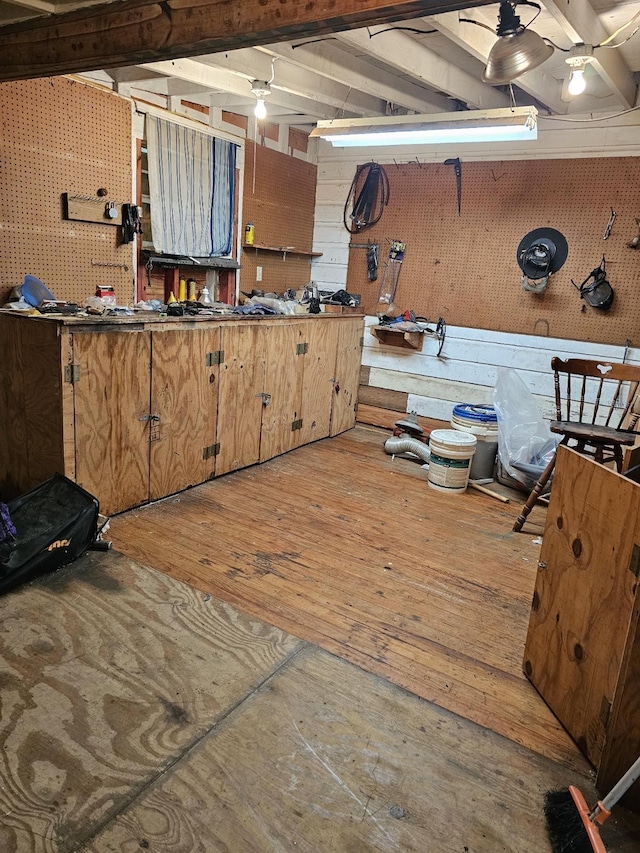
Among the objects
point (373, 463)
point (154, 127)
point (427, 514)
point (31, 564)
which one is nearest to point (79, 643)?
point (31, 564)

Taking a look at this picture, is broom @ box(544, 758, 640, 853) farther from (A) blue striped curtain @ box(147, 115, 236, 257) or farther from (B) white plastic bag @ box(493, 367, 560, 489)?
(A) blue striped curtain @ box(147, 115, 236, 257)

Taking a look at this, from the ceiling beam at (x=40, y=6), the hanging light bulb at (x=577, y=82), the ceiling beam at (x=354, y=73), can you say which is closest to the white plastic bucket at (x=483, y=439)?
the hanging light bulb at (x=577, y=82)

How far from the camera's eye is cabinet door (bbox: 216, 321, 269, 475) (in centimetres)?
363

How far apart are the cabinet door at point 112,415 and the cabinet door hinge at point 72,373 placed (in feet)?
0.05

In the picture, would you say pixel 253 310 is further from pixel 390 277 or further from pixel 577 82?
pixel 577 82

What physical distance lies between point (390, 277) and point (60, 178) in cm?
296

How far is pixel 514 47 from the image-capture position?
101 inches

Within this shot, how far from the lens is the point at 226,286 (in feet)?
16.3

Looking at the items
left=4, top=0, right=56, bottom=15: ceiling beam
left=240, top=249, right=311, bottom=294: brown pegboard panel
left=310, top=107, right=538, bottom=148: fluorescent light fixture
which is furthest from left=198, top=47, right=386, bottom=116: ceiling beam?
left=240, top=249, right=311, bottom=294: brown pegboard panel

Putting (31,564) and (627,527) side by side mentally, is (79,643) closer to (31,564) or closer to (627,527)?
(31,564)

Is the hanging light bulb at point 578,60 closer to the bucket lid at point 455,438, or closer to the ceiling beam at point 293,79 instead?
the ceiling beam at point 293,79

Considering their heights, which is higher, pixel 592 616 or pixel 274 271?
pixel 274 271

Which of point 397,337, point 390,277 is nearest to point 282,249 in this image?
point 390,277

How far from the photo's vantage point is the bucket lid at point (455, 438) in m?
3.90
